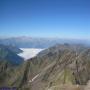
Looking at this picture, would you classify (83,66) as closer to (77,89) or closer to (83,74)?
(83,74)

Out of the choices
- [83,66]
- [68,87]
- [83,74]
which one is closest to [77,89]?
[68,87]

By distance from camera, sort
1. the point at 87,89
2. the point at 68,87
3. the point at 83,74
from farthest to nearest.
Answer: the point at 83,74
the point at 87,89
the point at 68,87

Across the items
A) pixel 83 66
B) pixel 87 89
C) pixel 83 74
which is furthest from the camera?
pixel 83 66

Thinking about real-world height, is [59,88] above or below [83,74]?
above

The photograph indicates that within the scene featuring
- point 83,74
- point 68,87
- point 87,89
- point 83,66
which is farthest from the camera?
point 83,66

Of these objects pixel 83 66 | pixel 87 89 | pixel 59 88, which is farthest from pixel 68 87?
Result: pixel 83 66

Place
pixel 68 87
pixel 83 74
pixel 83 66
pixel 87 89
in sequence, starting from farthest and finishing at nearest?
1. pixel 83 66
2. pixel 83 74
3. pixel 87 89
4. pixel 68 87

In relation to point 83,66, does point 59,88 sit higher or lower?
higher

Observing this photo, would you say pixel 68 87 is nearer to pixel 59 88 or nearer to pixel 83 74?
pixel 59 88

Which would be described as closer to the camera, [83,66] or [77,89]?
[77,89]
